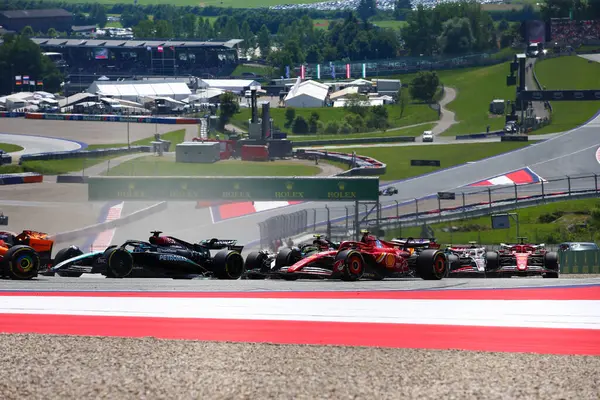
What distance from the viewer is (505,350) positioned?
12969mm

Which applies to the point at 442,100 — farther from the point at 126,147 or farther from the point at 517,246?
the point at 517,246

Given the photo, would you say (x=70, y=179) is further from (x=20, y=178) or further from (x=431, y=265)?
(x=431, y=265)

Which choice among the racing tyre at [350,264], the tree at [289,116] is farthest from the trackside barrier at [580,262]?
the tree at [289,116]

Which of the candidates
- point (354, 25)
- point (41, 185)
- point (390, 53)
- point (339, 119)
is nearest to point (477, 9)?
point (390, 53)

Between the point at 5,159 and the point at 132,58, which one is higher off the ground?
the point at 132,58

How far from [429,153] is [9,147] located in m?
38.4

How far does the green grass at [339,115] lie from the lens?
364 feet

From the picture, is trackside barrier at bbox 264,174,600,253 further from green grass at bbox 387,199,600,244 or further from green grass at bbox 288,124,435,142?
green grass at bbox 288,124,435,142

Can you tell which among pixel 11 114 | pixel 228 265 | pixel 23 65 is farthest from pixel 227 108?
pixel 228 265

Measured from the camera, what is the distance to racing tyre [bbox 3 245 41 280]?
20766 millimetres

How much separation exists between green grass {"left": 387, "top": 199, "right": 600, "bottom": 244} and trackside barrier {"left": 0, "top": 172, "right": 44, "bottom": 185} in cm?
3011

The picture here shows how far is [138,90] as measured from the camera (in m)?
138

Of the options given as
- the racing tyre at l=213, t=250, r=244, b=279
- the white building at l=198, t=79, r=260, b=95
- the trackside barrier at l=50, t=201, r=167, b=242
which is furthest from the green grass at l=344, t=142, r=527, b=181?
the white building at l=198, t=79, r=260, b=95

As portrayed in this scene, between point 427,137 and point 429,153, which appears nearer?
point 429,153
